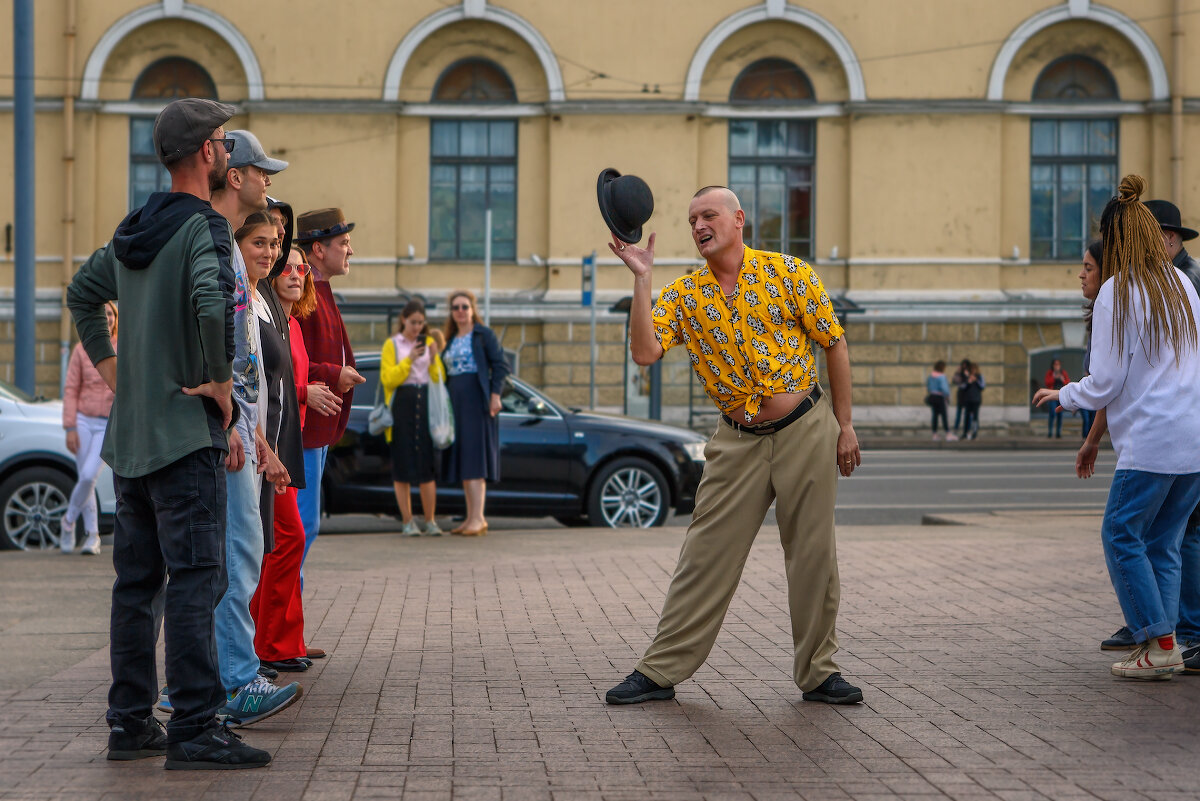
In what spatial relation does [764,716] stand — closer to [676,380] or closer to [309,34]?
[676,380]

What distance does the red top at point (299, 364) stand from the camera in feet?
20.4

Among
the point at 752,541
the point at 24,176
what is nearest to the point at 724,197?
the point at 752,541

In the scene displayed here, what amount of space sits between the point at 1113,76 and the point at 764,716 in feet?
86.3

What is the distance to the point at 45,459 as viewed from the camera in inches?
438

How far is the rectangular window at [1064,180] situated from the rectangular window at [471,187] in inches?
403

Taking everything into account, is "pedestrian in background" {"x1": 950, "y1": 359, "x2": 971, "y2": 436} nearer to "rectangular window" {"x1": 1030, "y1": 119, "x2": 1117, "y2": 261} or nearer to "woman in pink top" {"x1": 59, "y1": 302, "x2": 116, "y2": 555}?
"rectangular window" {"x1": 1030, "y1": 119, "x2": 1117, "y2": 261}

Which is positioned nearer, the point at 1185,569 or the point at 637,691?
the point at 637,691

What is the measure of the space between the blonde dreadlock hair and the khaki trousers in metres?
1.37

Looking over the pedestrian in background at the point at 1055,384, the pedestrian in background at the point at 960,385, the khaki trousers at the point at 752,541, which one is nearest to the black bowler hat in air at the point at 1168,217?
the khaki trousers at the point at 752,541

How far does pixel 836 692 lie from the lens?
17.9ft

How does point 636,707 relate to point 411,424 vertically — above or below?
below

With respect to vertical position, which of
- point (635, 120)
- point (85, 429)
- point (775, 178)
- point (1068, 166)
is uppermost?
point (635, 120)

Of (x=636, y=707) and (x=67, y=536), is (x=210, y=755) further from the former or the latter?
(x=67, y=536)

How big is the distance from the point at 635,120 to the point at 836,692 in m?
23.8
